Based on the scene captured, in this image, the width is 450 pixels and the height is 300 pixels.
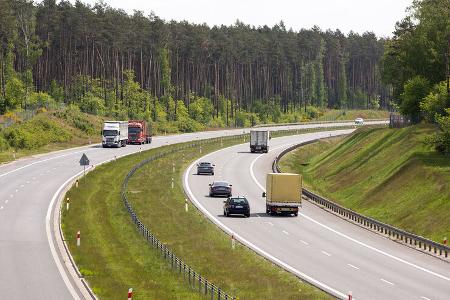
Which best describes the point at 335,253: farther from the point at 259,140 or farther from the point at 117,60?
the point at 117,60

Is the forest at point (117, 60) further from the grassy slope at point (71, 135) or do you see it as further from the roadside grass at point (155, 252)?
the roadside grass at point (155, 252)

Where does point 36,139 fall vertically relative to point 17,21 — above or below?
below

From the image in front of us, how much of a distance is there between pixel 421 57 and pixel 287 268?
205 feet

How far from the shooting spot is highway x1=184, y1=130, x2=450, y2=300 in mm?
35750

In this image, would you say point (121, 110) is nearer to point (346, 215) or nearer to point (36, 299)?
point (346, 215)

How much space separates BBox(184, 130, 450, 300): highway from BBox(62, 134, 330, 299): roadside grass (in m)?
1.34

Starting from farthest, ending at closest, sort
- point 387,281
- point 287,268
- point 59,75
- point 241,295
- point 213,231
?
point 59,75 < point 213,231 < point 287,268 < point 387,281 < point 241,295

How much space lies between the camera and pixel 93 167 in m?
87.6

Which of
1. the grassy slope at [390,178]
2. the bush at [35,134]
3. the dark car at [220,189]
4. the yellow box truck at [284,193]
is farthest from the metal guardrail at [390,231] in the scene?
the bush at [35,134]

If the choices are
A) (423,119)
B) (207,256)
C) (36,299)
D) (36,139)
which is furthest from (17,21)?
(36,299)

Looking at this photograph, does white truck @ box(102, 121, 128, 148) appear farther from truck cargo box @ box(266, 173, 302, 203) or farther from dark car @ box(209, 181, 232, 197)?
truck cargo box @ box(266, 173, 302, 203)

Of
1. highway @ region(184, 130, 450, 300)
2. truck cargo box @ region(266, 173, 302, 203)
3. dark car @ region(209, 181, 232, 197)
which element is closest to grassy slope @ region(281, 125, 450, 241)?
highway @ region(184, 130, 450, 300)

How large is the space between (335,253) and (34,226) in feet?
58.2

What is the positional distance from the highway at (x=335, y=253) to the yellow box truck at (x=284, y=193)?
2.35 ft
